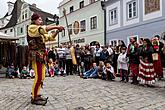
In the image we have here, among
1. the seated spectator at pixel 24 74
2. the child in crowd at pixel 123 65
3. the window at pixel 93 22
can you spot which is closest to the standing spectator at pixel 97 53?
the child in crowd at pixel 123 65

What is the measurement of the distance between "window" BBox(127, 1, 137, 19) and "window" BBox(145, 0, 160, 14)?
5.29 feet

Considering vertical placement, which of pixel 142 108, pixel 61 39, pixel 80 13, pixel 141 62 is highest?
pixel 80 13

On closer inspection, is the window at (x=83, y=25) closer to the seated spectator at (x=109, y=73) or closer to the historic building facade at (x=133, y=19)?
the historic building facade at (x=133, y=19)

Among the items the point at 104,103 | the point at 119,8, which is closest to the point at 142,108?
the point at 104,103

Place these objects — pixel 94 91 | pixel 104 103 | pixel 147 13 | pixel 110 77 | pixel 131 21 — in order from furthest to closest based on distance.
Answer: pixel 131 21, pixel 147 13, pixel 110 77, pixel 94 91, pixel 104 103

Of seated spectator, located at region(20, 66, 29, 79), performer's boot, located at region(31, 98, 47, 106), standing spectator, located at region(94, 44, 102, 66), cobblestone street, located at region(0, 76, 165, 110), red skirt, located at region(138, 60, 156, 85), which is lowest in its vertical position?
cobblestone street, located at region(0, 76, 165, 110)

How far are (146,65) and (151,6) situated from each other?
10.8 meters

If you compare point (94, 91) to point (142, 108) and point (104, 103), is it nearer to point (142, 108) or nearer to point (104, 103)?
point (104, 103)

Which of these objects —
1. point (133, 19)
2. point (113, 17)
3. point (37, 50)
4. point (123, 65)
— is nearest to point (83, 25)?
point (113, 17)

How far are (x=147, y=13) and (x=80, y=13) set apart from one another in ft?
37.6

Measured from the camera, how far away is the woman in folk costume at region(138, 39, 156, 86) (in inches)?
364

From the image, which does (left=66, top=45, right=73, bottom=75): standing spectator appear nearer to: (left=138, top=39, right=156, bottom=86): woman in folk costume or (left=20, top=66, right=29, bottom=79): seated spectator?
(left=20, top=66, right=29, bottom=79): seated spectator

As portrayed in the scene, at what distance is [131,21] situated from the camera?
70.9 ft

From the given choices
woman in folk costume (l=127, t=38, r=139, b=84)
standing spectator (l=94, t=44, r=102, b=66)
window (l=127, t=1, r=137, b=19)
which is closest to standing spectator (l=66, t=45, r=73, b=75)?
standing spectator (l=94, t=44, r=102, b=66)
